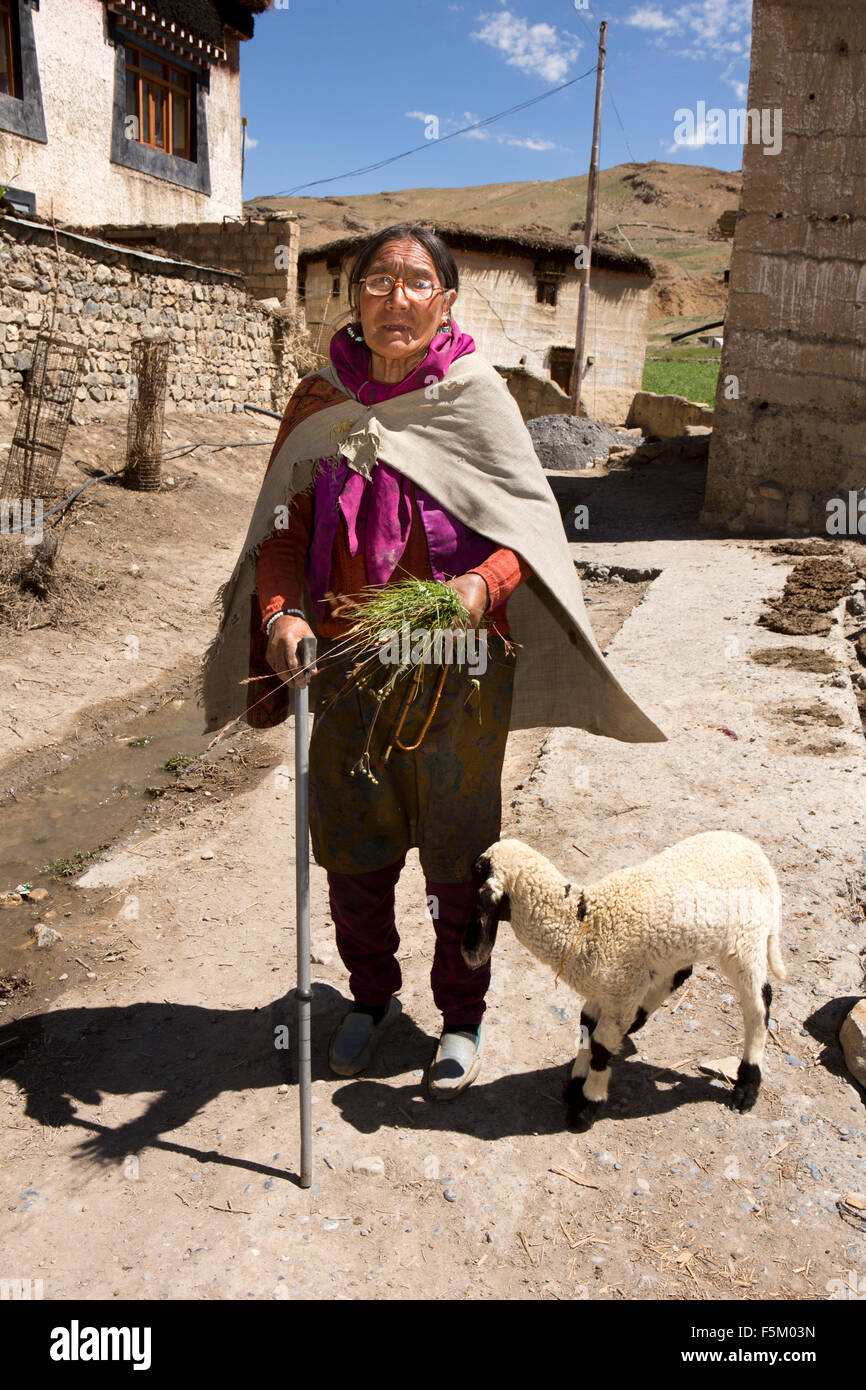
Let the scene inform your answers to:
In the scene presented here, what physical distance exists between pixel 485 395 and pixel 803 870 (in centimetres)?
222

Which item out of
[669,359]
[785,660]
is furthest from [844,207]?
[669,359]

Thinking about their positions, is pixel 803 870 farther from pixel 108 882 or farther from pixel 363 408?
pixel 108 882

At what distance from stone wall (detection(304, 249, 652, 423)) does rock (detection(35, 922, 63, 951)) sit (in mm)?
20569

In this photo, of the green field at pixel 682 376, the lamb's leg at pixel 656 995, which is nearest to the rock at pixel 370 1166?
the lamb's leg at pixel 656 995

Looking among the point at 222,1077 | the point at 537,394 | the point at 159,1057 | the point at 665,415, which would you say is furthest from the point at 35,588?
the point at 665,415

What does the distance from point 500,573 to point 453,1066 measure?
1398 mm

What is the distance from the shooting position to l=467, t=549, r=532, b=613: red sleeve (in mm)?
2291

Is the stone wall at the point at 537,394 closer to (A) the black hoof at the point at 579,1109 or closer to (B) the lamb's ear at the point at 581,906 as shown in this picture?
(B) the lamb's ear at the point at 581,906

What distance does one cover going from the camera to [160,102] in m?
17.4

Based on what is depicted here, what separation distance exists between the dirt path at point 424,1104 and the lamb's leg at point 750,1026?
0.21 feet

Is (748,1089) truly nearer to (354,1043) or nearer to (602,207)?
(354,1043)

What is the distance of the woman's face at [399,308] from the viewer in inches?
91.9

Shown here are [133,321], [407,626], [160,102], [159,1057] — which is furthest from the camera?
[160,102]

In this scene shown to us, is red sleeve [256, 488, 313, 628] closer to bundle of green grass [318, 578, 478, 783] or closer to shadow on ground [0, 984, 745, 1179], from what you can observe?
bundle of green grass [318, 578, 478, 783]
